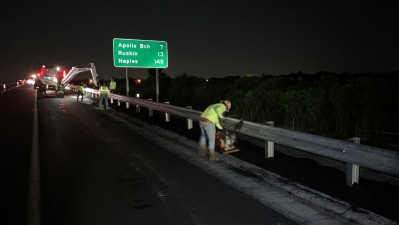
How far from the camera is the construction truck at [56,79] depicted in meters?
34.4

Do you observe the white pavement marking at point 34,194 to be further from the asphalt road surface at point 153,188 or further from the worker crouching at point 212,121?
the worker crouching at point 212,121

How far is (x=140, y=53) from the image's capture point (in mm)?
21391

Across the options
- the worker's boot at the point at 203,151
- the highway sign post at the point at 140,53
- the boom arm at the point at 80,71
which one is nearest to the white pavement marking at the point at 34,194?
the worker's boot at the point at 203,151

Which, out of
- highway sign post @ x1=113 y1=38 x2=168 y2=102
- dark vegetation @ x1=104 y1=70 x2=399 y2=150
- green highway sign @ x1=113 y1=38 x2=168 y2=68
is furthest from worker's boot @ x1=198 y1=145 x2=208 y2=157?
green highway sign @ x1=113 y1=38 x2=168 y2=68

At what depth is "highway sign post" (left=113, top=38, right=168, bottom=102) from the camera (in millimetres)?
20812

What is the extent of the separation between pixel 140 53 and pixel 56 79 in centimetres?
2006

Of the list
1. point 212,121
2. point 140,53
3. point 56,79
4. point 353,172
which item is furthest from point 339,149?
point 56,79

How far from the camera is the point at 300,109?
48.1ft

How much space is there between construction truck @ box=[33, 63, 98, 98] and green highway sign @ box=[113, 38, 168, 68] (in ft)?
40.0

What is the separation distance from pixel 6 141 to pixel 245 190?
8373 millimetres

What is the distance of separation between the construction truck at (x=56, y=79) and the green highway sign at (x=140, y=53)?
12199 mm

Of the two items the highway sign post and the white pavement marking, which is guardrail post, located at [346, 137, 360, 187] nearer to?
the white pavement marking

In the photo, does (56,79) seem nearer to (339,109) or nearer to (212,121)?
(339,109)

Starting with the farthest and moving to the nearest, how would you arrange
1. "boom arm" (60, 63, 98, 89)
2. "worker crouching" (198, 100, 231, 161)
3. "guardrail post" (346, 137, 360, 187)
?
"boom arm" (60, 63, 98, 89) → "worker crouching" (198, 100, 231, 161) → "guardrail post" (346, 137, 360, 187)
